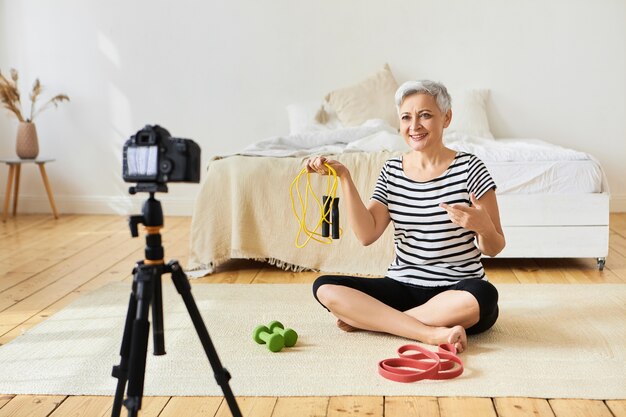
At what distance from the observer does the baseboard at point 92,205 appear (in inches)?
218

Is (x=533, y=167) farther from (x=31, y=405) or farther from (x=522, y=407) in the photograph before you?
(x=31, y=405)

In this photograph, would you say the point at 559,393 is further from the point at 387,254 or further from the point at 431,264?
the point at 387,254

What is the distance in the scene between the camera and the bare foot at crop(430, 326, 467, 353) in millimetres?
2404

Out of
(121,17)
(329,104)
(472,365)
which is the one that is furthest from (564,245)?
(121,17)

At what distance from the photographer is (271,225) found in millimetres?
3691

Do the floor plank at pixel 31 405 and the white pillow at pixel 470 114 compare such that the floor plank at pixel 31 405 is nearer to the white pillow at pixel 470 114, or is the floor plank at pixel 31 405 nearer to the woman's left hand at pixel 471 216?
the woman's left hand at pixel 471 216

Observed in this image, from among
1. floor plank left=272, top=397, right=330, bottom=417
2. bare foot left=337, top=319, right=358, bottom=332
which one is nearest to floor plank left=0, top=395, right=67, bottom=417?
floor plank left=272, top=397, right=330, bottom=417

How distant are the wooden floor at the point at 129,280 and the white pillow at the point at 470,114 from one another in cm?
98

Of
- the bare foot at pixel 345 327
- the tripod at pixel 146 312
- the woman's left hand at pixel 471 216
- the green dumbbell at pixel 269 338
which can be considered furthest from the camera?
the bare foot at pixel 345 327

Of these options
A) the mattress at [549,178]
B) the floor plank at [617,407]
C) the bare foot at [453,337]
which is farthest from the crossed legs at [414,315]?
the mattress at [549,178]

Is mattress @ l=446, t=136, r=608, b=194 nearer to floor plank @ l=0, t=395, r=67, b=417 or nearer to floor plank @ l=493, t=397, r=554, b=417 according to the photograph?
floor plank @ l=493, t=397, r=554, b=417

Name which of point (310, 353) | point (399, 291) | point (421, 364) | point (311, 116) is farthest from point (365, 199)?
point (311, 116)

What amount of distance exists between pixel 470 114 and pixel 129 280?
8.29 feet

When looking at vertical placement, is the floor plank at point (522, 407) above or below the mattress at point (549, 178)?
below
